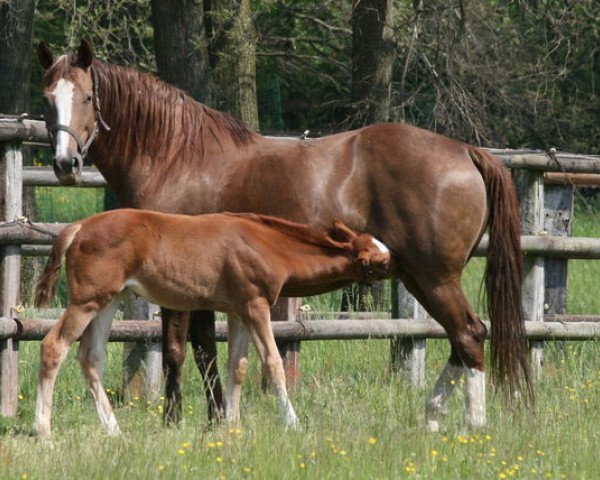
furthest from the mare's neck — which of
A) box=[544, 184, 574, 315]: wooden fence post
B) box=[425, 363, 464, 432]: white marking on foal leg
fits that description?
box=[544, 184, 574, 315]: wooden fence post

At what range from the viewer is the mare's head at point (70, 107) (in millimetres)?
6625

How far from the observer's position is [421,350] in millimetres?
8344

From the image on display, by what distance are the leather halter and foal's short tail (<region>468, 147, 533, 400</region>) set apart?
6.97 ft

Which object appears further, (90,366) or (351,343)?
(351,343)

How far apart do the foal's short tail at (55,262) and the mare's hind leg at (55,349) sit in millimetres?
179

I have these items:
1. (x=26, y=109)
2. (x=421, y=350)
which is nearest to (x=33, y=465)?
(x=421, y=350)

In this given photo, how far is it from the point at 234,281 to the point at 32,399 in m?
2.01

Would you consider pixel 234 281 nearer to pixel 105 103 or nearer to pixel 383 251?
pixel 383 251

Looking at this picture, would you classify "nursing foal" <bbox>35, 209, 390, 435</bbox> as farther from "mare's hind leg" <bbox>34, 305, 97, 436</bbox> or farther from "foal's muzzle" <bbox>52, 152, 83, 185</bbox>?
"foal's muzzle" <bbox>52, 152, 83, 185</bbox>

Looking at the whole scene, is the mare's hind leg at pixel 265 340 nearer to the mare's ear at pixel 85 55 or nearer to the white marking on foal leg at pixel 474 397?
the white marking on foal leg at pixel 474 397

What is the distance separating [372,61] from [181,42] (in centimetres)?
189

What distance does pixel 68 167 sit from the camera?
6586 millimetres

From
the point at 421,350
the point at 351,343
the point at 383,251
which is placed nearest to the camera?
the point at 383,251

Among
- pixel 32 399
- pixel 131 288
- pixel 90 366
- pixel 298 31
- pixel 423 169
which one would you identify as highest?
pixel 298 31
